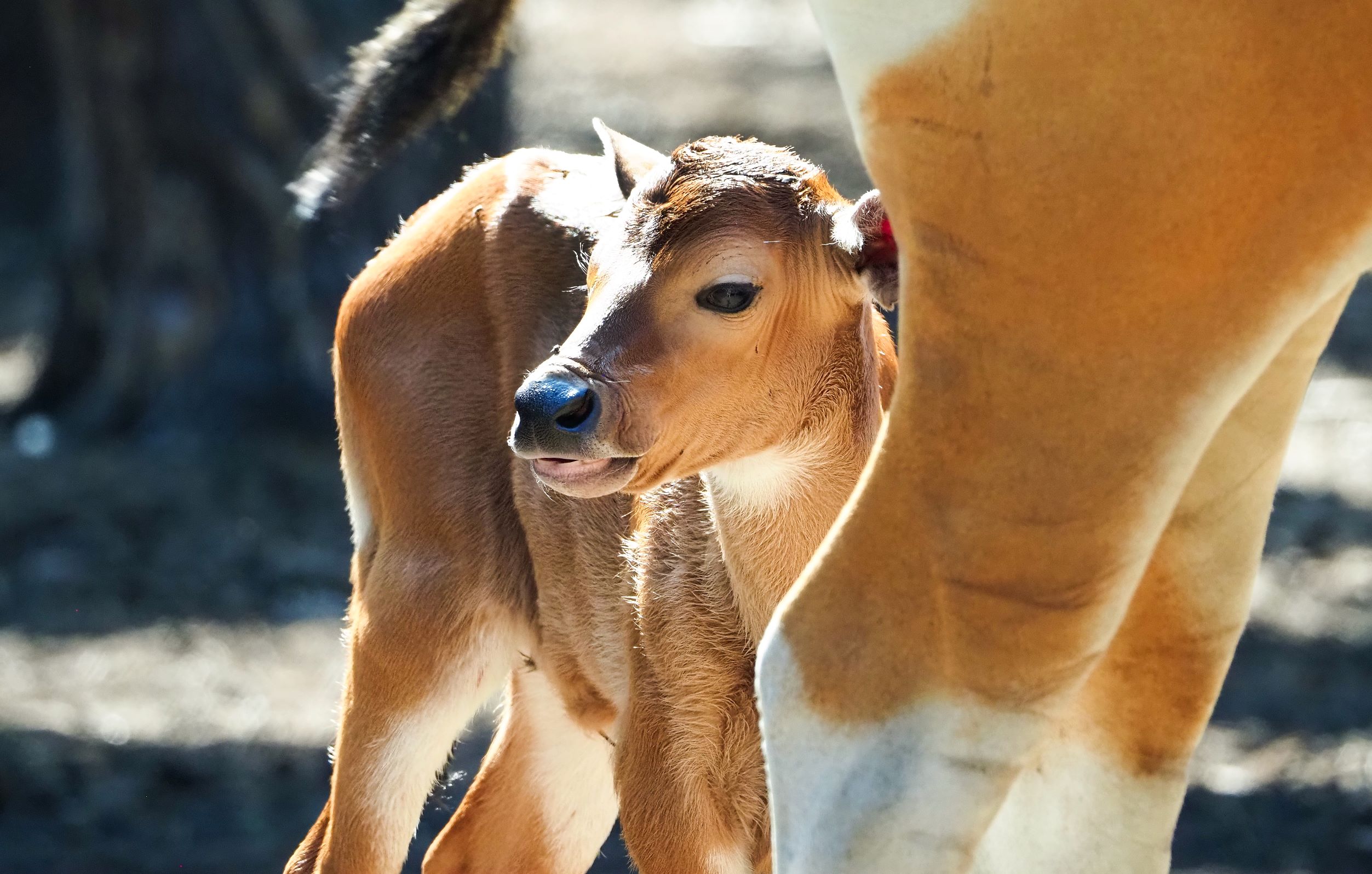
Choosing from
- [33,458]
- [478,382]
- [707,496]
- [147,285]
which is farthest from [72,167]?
[707,496]

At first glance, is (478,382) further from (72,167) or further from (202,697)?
(72,167)

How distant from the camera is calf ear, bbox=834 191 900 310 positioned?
2752 millimetres

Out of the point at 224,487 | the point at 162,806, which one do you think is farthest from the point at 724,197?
the point at 224,487

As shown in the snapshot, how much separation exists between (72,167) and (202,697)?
3.52 meters

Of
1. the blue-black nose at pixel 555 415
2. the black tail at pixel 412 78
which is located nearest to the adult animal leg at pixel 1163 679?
the blue-black nose at pixel 555 415

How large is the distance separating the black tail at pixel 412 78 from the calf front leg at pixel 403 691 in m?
0.79

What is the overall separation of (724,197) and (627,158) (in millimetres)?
468

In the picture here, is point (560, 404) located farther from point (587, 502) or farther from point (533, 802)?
point (533, 802)

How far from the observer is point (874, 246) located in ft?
9.06

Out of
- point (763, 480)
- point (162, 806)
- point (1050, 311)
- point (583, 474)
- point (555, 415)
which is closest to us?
point (1050, 311)

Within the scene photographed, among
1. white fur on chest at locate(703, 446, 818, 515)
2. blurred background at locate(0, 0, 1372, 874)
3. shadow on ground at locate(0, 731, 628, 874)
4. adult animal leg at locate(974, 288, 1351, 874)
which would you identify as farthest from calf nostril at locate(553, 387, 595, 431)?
shadow on ground at locate(0, 731, 628, 874)

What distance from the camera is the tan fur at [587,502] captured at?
2.80 meters

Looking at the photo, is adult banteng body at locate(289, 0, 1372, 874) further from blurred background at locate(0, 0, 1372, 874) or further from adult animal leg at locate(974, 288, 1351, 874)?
blurred background at locate(0, 0, 1372, 874)

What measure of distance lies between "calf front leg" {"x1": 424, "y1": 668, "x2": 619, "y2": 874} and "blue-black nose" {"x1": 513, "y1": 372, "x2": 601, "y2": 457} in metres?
1.30
